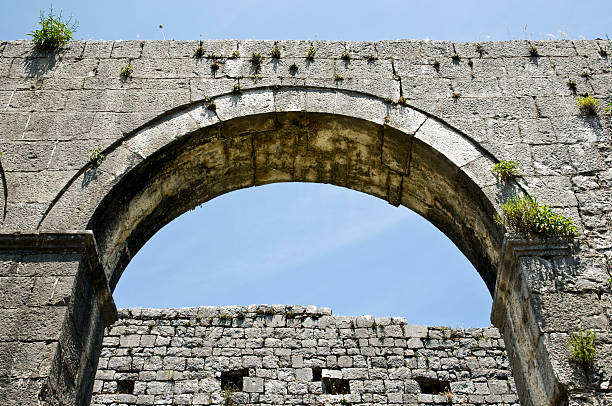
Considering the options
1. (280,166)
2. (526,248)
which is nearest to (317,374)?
(280,166)

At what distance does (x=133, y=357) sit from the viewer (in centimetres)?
965

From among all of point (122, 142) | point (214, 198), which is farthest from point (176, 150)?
point (214, 198)

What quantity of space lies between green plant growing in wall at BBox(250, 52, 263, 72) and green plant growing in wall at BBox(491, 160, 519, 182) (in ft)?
7.85

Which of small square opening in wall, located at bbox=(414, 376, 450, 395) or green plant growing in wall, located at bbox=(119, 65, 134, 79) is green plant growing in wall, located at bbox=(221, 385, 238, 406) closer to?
small square opening in wall, located at bbox=(414, 376, 450, 395)

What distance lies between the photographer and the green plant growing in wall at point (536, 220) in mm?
4875

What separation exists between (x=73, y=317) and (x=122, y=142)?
1626 millimetres

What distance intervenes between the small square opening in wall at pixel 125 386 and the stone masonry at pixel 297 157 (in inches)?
167

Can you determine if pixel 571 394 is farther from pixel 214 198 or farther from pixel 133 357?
pixel 133 357

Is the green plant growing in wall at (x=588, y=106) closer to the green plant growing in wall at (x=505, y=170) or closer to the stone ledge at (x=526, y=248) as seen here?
the green plant growing in wall at (x=505, y=170)

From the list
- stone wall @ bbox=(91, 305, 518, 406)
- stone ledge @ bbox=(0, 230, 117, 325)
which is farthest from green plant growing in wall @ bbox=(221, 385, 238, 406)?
stone ledge @ bbox=(0, 230, 117, 325)

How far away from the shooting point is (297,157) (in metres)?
6.25

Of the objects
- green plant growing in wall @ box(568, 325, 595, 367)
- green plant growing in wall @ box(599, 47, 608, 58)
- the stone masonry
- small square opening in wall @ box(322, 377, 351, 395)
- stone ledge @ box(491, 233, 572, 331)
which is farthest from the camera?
small square opening in wall @ box(322, 377, 351, 395)

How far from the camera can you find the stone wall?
9328mm

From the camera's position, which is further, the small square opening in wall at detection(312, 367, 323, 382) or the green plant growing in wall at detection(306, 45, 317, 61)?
the small square opening in wall at detection(312, 367, 323, 382)
